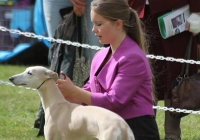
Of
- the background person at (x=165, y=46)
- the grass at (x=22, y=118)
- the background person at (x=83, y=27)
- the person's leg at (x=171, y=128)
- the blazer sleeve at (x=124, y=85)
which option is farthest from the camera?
the grass at (x=22, y=118)

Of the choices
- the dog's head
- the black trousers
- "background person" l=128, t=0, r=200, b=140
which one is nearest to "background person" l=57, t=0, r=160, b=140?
the black trousers

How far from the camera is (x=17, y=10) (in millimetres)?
11133

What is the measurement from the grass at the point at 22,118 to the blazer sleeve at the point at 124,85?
5.74ft

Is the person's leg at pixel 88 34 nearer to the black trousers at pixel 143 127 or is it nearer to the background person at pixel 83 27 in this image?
the background person at pixel 83 27

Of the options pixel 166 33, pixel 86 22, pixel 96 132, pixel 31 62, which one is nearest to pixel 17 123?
pixel 86 22

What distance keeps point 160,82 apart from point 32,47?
6.40 meters

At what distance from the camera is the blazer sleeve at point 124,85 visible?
351cm

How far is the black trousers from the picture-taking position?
11.8ft

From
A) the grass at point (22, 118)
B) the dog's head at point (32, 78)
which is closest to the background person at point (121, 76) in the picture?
the dog's head at point (32, 78)

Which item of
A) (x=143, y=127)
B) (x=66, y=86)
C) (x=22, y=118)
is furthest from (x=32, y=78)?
(x=22, y=118)

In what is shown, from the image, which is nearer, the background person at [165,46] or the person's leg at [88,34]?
the background person at [165,46]

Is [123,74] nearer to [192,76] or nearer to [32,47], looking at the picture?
[192,76]

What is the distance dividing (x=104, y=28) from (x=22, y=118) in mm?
2729

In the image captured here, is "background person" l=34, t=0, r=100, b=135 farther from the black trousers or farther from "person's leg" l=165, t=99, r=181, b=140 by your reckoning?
the black trousers
